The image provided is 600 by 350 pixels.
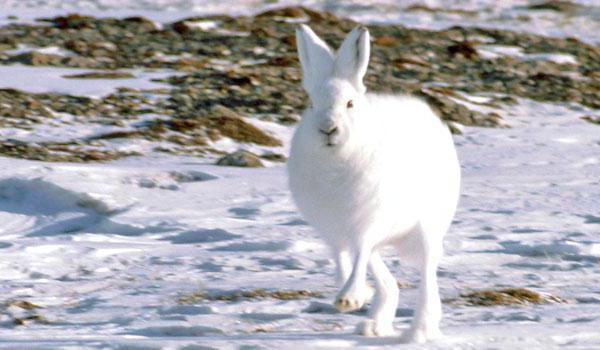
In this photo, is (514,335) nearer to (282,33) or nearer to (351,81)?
(351,81)

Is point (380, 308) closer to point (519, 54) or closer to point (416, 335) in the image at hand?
point (416, 335)

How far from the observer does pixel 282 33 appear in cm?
1977

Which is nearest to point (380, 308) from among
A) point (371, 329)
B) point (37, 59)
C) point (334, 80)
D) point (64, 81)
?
point (371, 329)

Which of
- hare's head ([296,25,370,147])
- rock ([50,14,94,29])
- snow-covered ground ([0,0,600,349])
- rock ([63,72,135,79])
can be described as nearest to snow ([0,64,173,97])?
rock ([63,72,135,79])

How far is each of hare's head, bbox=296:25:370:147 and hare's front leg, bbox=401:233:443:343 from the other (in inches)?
25.7

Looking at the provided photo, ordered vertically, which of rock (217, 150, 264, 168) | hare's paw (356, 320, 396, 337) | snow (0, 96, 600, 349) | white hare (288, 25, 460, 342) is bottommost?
rock (217, 150, 264, 168)

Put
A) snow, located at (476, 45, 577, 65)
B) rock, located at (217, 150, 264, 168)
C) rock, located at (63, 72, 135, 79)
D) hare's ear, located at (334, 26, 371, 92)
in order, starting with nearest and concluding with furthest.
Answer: hare's ear, located at (334, 26, 371, 92) → rock, located at (217, 150, 264, 168) → rock, located at (63, 72, 135, 79) → snow, located at (476, 45, 577, 65)

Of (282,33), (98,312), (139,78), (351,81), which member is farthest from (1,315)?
(282,33)

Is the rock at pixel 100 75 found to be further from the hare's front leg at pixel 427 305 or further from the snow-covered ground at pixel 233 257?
the hare's front leg at pixel 427 305

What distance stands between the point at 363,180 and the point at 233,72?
10.3 m

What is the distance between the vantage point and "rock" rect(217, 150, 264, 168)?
10781mm

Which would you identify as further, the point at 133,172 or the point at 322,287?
the point at 133,172

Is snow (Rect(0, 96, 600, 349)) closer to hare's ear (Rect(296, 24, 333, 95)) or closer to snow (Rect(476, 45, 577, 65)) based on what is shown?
hare's ear (Rect(296, 24, 333, 95))

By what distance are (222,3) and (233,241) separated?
764 inches
